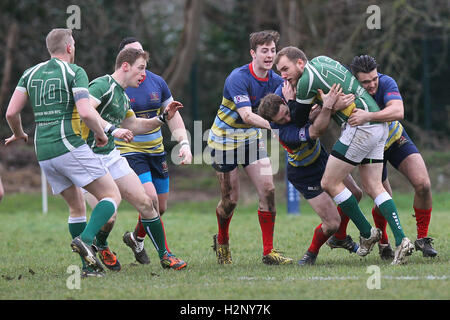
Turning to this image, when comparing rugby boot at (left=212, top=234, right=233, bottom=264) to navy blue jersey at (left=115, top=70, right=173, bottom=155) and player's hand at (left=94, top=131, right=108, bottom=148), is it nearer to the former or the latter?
navy blue jersey at (left=115, top=70, right=173, bottom=155)

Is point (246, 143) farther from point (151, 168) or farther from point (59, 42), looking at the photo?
point (59, 42)

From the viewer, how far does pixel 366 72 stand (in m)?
6.63

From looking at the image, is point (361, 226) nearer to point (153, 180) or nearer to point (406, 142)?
point (406, 142)

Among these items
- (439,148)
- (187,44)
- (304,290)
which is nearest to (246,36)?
(187,44)

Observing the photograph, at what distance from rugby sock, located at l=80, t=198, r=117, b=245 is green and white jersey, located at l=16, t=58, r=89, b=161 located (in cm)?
54

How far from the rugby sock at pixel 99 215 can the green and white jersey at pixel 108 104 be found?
2.23 ft

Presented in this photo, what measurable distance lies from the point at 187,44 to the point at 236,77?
455 inches

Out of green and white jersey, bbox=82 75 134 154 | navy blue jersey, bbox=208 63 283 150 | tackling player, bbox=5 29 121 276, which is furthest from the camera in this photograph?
navy blue jersey, bbox=208 63 283 150

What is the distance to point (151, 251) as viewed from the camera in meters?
9.02

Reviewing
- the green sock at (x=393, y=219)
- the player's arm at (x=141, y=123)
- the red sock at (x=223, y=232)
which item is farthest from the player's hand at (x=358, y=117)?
the red sock at (x=223, y=232)

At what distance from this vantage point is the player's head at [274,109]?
22.1 ft

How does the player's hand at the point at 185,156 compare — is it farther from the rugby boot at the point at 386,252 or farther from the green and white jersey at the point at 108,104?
the rugby boot at the point at 386,252

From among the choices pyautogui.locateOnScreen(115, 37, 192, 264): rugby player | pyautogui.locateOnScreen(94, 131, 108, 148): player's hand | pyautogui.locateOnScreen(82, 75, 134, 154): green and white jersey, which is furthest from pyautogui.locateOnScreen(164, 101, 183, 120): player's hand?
pyautogui.locateOnScreen(94, 131, 108, 148): player's hand

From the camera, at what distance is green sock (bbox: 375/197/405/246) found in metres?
6.49
